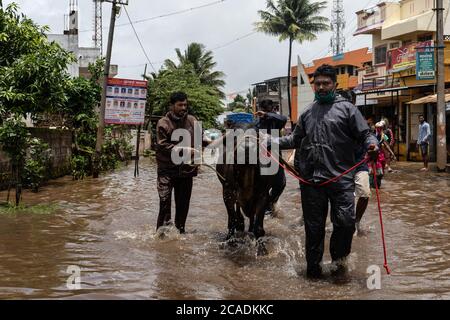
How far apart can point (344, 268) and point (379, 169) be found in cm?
553

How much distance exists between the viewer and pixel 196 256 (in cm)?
615

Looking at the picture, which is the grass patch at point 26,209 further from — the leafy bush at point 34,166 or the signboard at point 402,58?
the signboard at point 402,58

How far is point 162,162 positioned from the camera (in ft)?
22.7

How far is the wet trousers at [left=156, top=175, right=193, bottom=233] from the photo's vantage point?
6.92 m

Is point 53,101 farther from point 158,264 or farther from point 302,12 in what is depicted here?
point 302,12

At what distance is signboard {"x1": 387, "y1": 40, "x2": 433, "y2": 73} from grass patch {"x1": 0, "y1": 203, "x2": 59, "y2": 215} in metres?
18.9

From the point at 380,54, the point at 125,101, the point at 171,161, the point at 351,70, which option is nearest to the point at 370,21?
the point at 380,54

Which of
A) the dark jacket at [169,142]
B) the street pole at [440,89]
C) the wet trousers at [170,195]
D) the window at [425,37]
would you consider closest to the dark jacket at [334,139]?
the dark jacket at [169,142]

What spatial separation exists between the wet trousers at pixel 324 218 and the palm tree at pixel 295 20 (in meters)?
36.8

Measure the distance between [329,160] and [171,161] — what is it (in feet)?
8.16

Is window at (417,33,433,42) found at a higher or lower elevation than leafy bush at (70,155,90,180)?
higher

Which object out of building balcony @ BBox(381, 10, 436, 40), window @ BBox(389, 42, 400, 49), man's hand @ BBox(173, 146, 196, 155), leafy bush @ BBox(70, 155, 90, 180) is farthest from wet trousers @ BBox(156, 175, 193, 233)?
window @ BBox(389, 42, 400, 49)

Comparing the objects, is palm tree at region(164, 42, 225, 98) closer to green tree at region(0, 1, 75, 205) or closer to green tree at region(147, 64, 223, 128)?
green tree at region(147, 64, 223, 128)
